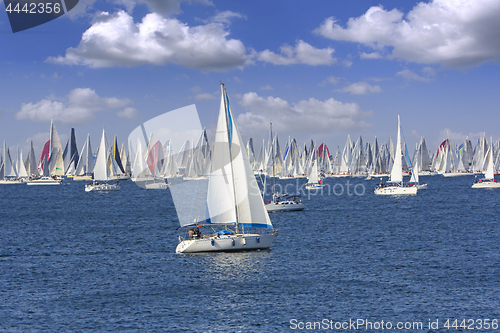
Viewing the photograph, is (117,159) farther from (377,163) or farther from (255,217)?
(255,217)

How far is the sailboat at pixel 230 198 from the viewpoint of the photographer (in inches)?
1714

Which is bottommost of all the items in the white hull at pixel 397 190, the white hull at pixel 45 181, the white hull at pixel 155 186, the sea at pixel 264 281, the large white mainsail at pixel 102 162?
the sea at pixel 264 281

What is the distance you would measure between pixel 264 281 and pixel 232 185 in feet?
38.3

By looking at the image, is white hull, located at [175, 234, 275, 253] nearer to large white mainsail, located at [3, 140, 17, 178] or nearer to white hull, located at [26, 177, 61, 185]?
white hull, located at [26, 177, 61, 185]

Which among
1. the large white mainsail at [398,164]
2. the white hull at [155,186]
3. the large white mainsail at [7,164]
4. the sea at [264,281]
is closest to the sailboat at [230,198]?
the sea at [264,281]

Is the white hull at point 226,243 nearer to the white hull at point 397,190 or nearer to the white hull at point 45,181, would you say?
the white hull at point 397,190

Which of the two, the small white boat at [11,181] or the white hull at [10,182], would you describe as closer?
the white hull at [10,182]

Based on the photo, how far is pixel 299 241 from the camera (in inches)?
2074

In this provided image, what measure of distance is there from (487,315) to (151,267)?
25337mm

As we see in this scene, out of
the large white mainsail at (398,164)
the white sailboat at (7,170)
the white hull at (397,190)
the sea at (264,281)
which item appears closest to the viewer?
the sea at (264,281)

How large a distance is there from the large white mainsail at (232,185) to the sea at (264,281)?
3.36m

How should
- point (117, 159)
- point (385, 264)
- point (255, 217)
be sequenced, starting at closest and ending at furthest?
point (385, 264) < point (255, 217) < point (117, 159)

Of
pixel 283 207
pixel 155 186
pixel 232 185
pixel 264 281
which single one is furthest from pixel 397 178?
pixel 155 186

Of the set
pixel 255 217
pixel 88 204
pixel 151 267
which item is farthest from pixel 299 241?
pixel 88 204
